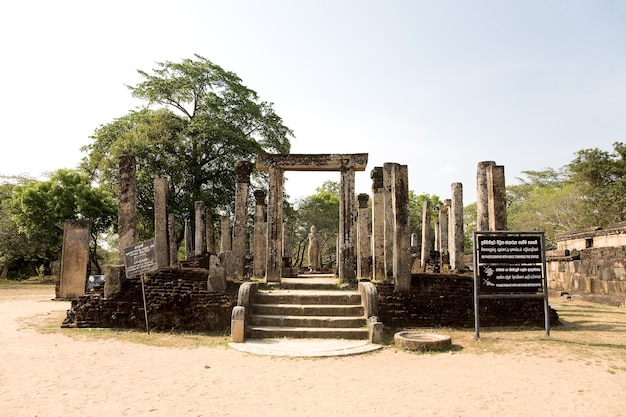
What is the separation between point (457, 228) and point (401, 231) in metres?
7.25

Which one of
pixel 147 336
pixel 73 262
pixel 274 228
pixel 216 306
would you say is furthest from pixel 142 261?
pixel 73 262

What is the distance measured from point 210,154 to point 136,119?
15.6ft

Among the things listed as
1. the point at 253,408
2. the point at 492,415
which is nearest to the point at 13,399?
the point at 253,408

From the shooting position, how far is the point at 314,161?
12.7 metres

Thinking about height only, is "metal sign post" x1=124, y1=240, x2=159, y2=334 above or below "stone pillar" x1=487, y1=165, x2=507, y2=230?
below

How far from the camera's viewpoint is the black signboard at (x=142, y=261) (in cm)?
952

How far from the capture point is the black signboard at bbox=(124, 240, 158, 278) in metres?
9.52

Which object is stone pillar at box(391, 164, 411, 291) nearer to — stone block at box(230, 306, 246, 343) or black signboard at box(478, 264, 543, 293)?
black signboard at box(478, 264, 543, 293)

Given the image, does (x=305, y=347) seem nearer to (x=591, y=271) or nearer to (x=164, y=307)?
(x=164, y=307)

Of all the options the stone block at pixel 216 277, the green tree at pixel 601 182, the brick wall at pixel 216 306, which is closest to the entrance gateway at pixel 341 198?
the brick wall at pixel 216 306

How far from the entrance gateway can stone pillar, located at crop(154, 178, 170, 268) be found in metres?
2.93

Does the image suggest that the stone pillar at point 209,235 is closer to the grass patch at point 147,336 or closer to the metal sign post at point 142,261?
the grass patch at point 147,336

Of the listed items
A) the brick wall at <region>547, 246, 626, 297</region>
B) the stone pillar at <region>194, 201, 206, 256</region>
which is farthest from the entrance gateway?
the brick wall at <region>547, 246, 626, 297</region>

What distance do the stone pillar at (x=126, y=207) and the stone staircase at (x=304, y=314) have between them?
3.82 meters
